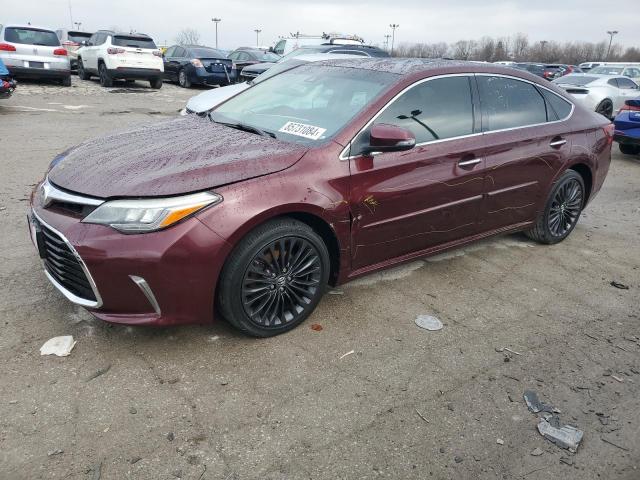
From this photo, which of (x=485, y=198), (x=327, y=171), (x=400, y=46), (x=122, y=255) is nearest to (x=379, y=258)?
(x=327, y=171)

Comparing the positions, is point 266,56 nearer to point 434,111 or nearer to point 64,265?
point 434,111

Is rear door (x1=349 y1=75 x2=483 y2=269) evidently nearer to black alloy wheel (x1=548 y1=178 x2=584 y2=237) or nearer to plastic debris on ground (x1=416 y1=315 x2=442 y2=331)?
plastic debris on ground (x1=416 y1=315 x2=442 y2=331)

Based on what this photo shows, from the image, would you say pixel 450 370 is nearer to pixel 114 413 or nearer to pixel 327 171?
pixel 327 171

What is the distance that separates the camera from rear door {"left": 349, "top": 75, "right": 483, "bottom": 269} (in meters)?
3.32

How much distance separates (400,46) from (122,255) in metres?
107

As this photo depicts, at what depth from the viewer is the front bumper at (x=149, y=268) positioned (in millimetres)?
2605

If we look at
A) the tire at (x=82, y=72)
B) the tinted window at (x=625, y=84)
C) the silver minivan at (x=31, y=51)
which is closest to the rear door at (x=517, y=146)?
the tinted window at (x=625, y=84)

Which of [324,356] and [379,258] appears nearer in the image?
[324,356]

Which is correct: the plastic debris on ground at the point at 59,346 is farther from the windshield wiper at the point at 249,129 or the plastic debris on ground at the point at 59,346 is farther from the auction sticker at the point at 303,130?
the auction sticker at the point at 303,130

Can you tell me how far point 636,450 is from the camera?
95.8 inches

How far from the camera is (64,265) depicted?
9.25ft

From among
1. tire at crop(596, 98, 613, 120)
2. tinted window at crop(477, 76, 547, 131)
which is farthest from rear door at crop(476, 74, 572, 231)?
tire at crop(596, 98, 613, 120)

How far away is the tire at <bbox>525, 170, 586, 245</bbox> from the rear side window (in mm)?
14061

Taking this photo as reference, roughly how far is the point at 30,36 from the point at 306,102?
1297 cm
